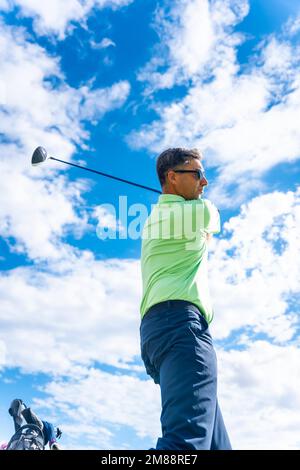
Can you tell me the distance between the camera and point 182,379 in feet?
12.3

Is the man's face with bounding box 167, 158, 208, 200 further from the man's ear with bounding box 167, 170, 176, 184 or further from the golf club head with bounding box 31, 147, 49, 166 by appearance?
the golf club head with bounding box 31, 147, 49, 166

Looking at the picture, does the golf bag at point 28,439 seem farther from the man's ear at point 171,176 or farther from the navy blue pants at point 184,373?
the man's ear at point 171,176

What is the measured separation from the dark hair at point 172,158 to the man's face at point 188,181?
46 millimetres

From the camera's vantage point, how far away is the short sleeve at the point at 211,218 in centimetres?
459

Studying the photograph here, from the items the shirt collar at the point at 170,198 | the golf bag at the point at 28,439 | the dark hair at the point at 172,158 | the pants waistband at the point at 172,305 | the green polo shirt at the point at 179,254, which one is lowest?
the golf bag at the point at 28,439

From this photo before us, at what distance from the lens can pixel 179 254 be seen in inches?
178

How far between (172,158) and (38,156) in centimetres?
547

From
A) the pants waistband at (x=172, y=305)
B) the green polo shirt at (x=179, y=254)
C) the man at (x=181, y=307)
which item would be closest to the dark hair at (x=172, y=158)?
the man at (x=181, y=307)

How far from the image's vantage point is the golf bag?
5.72m

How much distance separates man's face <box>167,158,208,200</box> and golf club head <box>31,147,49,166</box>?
17.6 ft

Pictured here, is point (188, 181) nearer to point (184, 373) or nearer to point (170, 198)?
point (170, 198)

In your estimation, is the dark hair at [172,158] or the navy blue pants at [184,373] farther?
the dark hair at [172,158]
